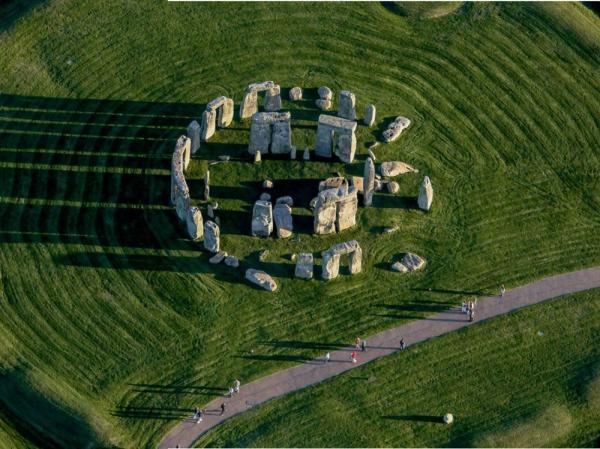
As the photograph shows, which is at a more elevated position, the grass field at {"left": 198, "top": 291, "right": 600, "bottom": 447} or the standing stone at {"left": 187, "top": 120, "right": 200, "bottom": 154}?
the standing stone at {"left": 187, "top": 120, "right": 200, "bottom": 154}

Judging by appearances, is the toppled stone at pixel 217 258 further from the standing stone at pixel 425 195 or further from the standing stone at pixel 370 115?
the standing stone at pixel 370 115

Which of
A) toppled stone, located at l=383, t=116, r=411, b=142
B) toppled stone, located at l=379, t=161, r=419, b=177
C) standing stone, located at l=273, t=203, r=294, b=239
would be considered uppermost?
toppled stone, located at l=383, t=116, r=411, b=142

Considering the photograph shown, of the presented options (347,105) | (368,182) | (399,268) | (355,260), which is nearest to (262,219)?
(355,260)

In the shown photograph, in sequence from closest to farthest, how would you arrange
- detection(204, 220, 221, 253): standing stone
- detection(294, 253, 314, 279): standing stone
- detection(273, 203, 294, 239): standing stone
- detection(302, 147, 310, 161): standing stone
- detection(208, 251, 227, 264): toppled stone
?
detection(294, 253, 314, 279): standing stone → detection(204, 220, 221, 253): standing stone → detection(208, 251, 227, 264): toppled stone → detection(273, 203, 294, 239): standing stone → detection(302, 147, 310, 161): standing stone

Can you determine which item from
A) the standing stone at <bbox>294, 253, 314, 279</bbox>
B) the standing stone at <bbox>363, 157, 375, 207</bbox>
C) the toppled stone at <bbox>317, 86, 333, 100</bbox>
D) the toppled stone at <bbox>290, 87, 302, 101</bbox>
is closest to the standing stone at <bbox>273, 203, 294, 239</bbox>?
the standing stone at <bbox>294, 253, 314, 279</bbox>

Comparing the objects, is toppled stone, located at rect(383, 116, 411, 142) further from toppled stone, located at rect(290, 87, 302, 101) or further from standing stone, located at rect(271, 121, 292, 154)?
standing stone, located at rect(271, 121, 292, 154)

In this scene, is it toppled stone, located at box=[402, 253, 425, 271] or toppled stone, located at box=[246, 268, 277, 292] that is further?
toppled stone, located at box=[402, 253, 425, 271]

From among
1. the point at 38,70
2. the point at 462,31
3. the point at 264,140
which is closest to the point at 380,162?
the point at 264,140
